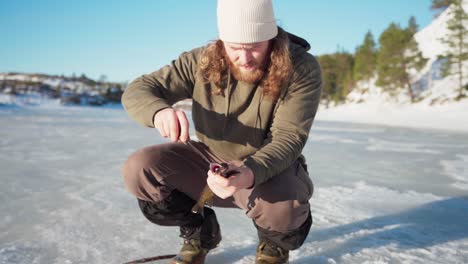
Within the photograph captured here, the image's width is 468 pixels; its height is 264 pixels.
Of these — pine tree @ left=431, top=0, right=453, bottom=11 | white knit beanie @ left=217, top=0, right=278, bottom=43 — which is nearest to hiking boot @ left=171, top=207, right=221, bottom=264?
white knit beanie @ left=217, top=0, right=278, bottom=43

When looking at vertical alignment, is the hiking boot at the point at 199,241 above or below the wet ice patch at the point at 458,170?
above

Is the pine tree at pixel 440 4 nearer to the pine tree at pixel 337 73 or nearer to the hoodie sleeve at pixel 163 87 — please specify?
the pine tree at pixel 337 73

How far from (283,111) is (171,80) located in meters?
0.58

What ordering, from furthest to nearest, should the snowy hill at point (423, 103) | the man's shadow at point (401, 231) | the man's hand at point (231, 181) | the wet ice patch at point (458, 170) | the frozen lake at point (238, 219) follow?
1. the snowy hill at point (423, 103)
2. the wet ice patch at point (458, 170)
3. the man's shadow at point (401, 231)
4. the frozen lake at point (238, 219)
5. the man's hand at point (231, 181)

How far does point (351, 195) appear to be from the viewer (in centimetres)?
267

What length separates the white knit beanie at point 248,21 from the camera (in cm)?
136

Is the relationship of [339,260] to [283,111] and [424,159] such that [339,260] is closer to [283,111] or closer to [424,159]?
[283,111]

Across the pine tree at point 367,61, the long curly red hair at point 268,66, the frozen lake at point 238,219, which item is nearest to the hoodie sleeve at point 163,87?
the long curly red hair at point 268,66

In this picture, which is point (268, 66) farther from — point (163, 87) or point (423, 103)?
point (423, 103)

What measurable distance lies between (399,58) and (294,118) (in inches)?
1102

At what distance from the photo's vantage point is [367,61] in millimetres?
34219

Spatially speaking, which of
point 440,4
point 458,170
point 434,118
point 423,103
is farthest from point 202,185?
point 440,4

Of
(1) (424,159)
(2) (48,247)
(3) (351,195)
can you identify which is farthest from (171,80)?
(1) (424,159)

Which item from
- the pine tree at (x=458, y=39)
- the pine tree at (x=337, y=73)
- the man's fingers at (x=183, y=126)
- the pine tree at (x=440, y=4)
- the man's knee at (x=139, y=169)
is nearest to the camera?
the man's fingers at (x=183, y=126)
